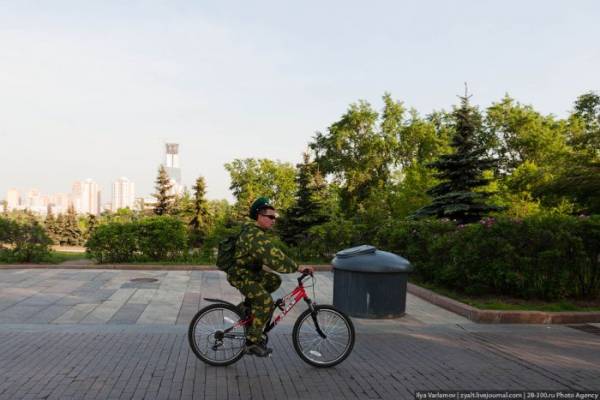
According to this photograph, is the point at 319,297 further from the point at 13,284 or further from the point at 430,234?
the point at 13,284

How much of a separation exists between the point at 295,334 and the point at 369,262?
3.11m

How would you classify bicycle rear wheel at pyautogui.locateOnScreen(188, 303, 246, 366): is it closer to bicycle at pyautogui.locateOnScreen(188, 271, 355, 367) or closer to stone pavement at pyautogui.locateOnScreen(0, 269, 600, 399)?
bicycle at pyautogui.locateOnScreen(188, 271, 355, 367)

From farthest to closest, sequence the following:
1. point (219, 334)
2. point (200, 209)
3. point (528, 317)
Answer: point (200, 209), point (528, 317), point (219, 334)

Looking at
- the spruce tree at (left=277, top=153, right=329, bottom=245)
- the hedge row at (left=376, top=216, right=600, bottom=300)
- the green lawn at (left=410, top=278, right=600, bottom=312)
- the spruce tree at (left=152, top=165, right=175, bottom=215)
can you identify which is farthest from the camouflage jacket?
the spruce tree at (left=152, top=165, right=175, bottom=215)

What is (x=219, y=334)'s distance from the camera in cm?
537

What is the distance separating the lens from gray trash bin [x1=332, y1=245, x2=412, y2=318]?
826 cm

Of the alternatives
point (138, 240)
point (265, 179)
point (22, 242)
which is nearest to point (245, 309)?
point (138, 240)

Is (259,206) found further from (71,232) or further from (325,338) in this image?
(71,232)

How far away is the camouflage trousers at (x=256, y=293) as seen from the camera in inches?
206

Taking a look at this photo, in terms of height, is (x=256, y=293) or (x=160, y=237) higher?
(x=256, y=293)

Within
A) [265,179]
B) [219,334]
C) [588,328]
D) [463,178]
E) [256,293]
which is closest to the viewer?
[256,293]

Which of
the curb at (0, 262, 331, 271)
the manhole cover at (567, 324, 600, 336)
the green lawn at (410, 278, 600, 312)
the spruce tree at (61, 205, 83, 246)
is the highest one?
the green lawn at (410, 278, 600, 312)

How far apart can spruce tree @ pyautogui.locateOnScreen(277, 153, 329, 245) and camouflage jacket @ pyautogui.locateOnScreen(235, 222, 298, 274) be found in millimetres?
24661

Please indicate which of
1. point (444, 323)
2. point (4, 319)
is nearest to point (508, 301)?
point (444, 323)
